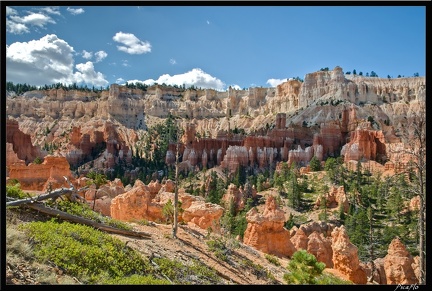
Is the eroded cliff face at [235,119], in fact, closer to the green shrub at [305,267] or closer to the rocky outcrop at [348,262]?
the rocky outcrop at [348,262]

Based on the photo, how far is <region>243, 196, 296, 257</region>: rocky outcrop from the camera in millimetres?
16136

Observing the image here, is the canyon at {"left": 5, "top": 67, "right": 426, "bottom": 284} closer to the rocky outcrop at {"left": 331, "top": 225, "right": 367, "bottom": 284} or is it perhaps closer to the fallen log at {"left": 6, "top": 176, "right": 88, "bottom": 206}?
the rocky outcrop at {"left": 331, "top": 225, "right": 367, "bottom": 284}

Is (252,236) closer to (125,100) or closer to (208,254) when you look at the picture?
(208,254)

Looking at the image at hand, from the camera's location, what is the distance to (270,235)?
16.4 meters

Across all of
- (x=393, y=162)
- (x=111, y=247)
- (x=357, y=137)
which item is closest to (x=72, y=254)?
(x=111, y=247)

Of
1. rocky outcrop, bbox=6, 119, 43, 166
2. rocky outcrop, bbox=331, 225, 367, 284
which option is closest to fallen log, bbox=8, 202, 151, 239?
rocky outcrop, bbox=331, 225, 367, 284

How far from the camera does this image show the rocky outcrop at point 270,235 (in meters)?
16.1

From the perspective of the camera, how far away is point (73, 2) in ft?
23.3

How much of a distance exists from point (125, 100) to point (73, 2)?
103242 mm

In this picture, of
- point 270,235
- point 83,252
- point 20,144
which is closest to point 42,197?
point 83,252

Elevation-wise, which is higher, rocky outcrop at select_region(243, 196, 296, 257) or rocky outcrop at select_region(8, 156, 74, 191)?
rocky outcrop at select_region(8, 156, 74, 191)

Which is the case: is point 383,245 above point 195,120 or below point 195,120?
below

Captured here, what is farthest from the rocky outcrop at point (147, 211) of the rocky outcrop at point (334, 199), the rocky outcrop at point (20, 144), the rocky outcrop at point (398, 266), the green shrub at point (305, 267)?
the rocky outcrop at point (20, 144)

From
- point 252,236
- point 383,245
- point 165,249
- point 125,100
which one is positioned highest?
point 125,100
